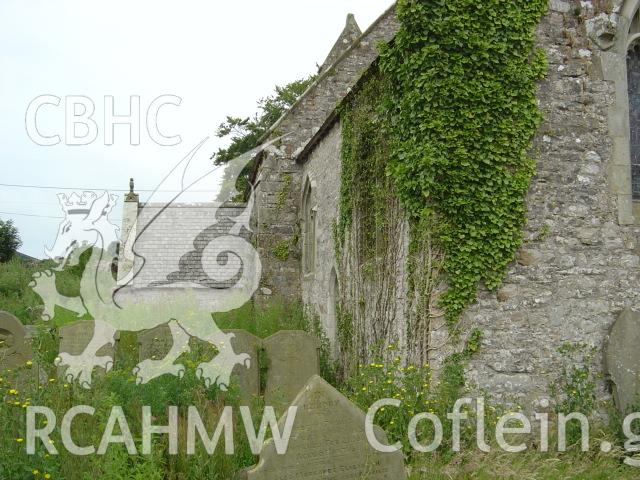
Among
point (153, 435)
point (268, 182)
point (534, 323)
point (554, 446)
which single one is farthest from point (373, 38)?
point (153, 435)

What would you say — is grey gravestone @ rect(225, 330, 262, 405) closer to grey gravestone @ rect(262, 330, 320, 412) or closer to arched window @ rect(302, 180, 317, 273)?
grey gravestone @ rect(262, 330, 320, 412)

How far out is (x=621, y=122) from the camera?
7.88m

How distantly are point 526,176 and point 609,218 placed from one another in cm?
136

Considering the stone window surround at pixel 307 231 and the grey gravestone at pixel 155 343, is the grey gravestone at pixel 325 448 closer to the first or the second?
the grey gravestone at pixel 155 343

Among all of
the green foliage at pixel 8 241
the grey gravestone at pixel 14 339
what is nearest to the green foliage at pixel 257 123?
the green foliage at pixel 8 241

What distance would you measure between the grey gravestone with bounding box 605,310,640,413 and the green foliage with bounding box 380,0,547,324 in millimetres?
1678

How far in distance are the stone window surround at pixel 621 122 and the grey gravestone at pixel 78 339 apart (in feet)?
23.9

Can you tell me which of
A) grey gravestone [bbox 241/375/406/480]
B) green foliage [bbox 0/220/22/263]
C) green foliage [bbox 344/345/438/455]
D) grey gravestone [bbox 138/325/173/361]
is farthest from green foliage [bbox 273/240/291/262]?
green foliage [bbox 0/220/22/263]

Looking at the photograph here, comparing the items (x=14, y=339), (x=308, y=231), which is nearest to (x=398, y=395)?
(x=14, y=339)

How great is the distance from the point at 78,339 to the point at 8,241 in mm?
18789

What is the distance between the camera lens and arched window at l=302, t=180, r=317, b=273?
14279mm

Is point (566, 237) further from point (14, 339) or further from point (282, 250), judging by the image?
point (282, 250)

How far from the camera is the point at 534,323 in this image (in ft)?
23.9

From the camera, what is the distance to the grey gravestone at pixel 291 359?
328 inches
